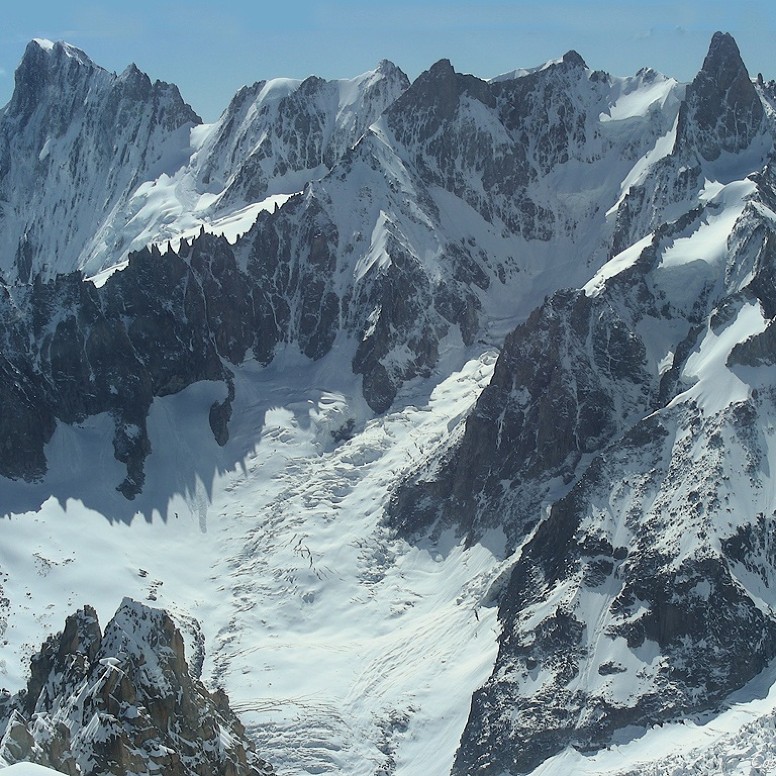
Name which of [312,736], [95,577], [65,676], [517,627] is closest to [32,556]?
[95,577]

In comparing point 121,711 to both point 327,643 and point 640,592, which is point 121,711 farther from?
point 327,643

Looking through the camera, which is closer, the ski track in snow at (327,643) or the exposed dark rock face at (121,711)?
the exposed dark rock face at (121,711)

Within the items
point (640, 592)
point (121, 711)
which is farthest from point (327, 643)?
point (121, 711)

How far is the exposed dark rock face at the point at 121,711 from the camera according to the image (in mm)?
73500

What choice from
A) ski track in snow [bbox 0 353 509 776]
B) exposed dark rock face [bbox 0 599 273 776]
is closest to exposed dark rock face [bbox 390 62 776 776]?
ski track in snow [bbox 0 353 509 776]

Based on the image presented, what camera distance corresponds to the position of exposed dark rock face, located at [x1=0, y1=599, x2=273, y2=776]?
73.5m

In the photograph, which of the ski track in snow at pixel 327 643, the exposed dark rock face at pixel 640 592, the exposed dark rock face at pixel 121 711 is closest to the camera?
the exposed dark rock face at pixel 121 711

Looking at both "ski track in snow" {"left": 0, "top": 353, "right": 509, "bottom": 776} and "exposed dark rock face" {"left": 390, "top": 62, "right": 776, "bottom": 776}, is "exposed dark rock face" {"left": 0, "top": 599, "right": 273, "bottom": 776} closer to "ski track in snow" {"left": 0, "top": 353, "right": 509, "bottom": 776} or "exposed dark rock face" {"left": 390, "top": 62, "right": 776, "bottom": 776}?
"exposed dark rock face" {"left": 390, "top": 62, "right": 776, "bottom": 776}

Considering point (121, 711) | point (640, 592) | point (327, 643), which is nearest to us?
point (121, 711)

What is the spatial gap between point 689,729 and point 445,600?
48.9 meters

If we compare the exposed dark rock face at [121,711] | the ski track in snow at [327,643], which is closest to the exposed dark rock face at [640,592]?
the ski track in snow at [327,643]

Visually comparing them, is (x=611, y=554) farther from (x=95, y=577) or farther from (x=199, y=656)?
(x=95, y=577)

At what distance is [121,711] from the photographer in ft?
250

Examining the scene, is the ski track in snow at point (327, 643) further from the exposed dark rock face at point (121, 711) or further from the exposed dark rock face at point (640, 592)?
the exposed dark rock face at point (121, 711)
